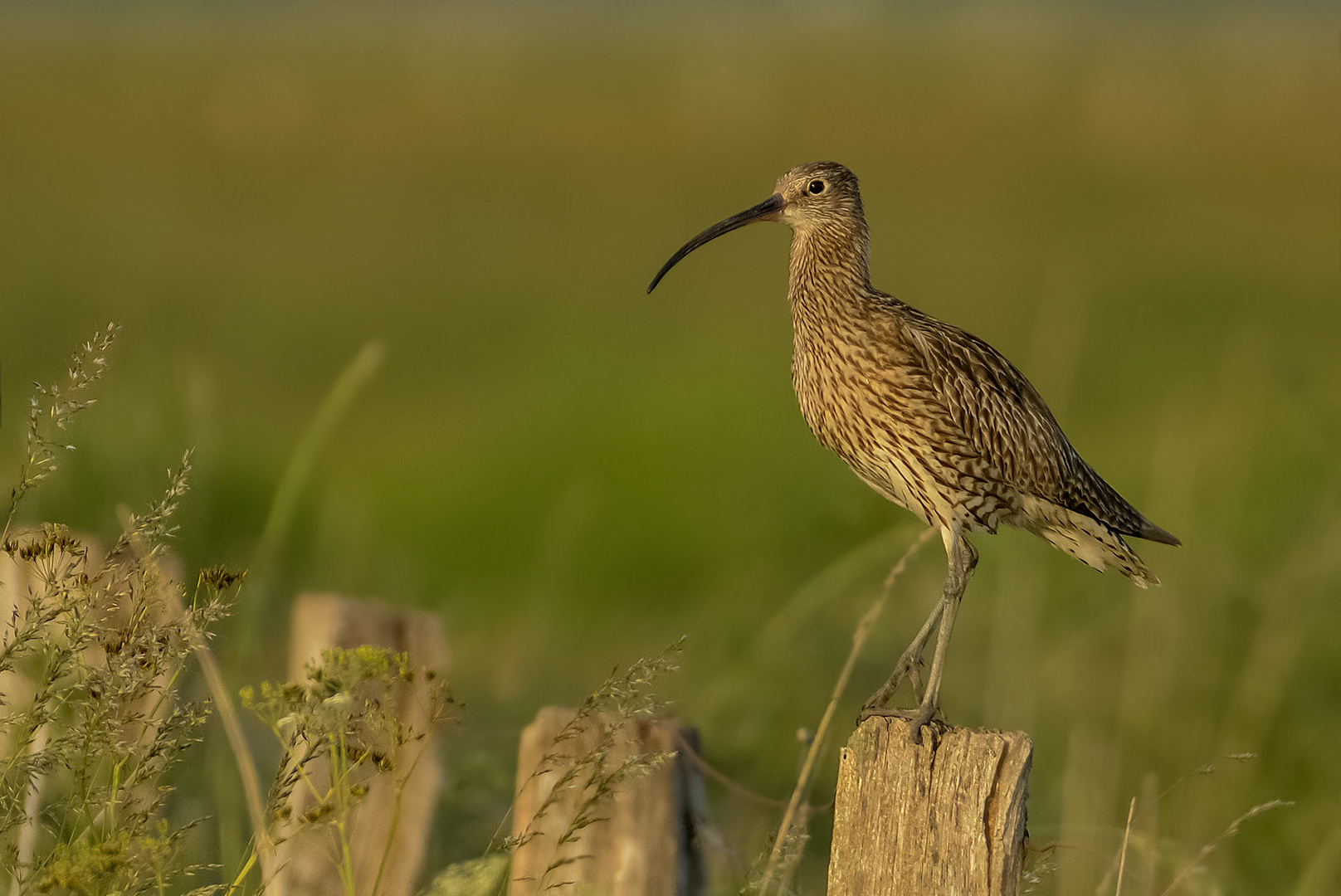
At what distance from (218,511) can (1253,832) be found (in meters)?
6.11

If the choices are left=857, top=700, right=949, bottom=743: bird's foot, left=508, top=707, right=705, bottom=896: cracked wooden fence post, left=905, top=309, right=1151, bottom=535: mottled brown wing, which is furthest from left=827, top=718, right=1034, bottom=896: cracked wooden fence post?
left=905, top=309, right=1151, bottom=535: mottled brown wing

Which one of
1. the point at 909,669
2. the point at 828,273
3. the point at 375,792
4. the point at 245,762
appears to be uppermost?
the point at 828,273

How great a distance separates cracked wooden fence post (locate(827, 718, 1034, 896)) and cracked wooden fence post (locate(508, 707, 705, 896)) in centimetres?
36

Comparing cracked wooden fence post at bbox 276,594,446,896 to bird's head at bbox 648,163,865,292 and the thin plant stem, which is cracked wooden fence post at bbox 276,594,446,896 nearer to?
the thin plant stem

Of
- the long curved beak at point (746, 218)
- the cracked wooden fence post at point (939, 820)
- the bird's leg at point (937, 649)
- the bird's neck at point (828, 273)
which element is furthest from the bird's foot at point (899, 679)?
the long curved beak at point (746, 218)

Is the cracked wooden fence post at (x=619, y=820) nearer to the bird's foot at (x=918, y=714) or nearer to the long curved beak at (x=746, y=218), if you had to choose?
the bird's foot at (x=918, y=714)

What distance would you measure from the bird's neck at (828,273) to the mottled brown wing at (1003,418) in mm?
225

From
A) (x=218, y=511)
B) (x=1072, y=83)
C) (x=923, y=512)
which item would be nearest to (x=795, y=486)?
(x=218, y=511)

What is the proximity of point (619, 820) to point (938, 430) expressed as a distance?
182cm

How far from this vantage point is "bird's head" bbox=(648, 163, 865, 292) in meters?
5.57

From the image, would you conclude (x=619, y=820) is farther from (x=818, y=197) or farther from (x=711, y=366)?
(x=711, y=366)

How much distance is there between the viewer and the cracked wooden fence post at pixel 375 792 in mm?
4000

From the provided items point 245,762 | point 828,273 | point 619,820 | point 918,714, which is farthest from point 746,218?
point 245,762

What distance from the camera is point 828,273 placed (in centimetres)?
538
